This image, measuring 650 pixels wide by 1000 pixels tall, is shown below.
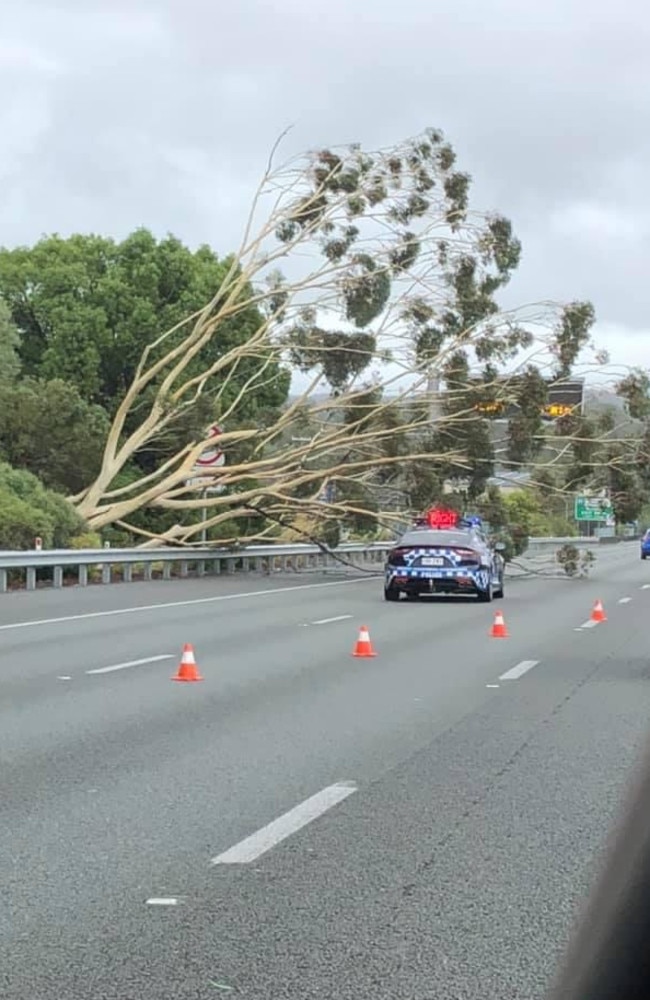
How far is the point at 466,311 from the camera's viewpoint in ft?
115

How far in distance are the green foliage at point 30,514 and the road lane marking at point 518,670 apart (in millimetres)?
15726

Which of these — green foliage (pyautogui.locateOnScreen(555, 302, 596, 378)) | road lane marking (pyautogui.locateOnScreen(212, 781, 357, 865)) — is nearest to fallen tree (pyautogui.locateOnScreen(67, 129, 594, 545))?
green foliage (pyautogui.locateOnScreen(555, 302, 596, 378))

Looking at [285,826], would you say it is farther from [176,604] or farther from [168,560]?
[168,560]

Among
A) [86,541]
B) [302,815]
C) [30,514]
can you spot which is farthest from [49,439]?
[302,815]

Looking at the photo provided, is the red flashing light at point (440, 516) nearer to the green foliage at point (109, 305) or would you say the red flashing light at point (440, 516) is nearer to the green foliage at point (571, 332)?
the green foliage at point (571, 332)

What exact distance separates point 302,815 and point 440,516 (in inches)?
1045

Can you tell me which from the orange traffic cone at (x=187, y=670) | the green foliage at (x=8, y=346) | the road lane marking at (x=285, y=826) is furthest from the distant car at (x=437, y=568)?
the green foliage at (x=8, y=346)

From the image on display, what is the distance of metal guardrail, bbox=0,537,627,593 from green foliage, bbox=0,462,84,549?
987mm

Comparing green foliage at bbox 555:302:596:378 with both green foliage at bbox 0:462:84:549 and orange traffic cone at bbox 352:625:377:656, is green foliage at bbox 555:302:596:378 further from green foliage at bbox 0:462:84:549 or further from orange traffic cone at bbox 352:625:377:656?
orange traffic cone at bbox 352:625:377:656

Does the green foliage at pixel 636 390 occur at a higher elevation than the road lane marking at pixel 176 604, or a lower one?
higher

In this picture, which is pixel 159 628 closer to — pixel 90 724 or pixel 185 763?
pixel 90 724

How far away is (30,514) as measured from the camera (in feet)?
94.2

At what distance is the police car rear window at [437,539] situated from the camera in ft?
83.2

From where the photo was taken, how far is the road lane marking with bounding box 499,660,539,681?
13531 mm
